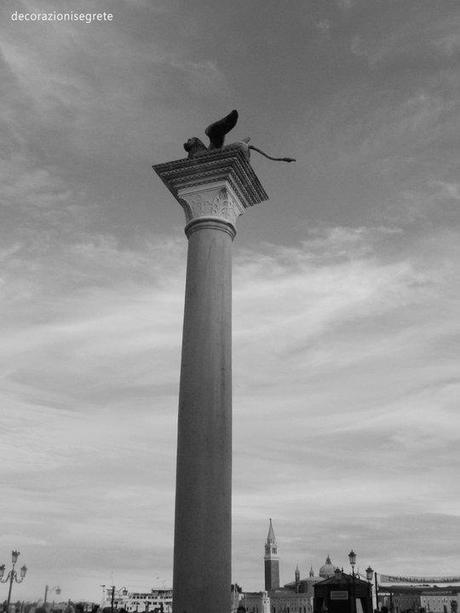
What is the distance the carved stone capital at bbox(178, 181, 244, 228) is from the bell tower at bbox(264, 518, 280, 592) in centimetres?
20003

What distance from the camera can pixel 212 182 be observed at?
932cm

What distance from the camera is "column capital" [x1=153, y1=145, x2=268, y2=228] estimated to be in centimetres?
916

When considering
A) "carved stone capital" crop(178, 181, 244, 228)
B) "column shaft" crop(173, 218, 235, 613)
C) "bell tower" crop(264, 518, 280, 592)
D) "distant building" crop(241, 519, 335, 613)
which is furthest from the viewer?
"bell tower" crop(264, 518, 280, 592)

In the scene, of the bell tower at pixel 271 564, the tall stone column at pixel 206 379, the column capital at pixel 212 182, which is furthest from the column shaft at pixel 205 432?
the bell tower at pixel 271 564

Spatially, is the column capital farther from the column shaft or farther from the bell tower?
the bell tower

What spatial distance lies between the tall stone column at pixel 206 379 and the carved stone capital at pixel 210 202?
1cm

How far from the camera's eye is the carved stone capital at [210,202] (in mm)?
9133

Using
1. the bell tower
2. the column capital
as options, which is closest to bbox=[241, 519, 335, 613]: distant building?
the bell tower

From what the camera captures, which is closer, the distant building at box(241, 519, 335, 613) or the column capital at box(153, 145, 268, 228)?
the column capital at box(153, 145, 268, 228)

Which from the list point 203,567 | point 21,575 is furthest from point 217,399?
point 21,575

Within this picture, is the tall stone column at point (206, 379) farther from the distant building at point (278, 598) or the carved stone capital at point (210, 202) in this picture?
the distant building at point (278, 598)

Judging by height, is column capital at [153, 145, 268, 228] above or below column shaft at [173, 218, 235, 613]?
above

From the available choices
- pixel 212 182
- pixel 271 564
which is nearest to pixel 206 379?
pixel 212 182

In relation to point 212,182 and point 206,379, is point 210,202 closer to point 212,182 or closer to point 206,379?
point 212,182
